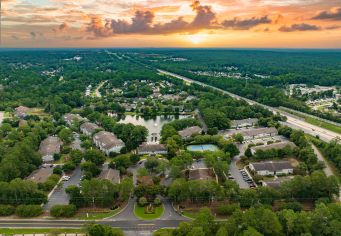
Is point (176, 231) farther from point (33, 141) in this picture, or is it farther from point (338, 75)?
point (338, 75)

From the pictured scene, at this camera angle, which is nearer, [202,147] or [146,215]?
[146,215]

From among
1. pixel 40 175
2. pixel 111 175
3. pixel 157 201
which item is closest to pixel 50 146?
pixel 40 175

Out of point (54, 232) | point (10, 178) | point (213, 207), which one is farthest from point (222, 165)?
point (10, 178)

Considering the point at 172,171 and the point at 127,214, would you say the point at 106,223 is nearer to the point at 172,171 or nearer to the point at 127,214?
the point at 127,214

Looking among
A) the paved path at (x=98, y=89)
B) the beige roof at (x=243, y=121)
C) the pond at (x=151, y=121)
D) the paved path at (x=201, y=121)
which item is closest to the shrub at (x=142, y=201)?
the paved path at (x=201, y=121)

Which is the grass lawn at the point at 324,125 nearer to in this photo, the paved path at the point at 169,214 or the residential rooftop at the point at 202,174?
the residential rooftop at the point at 202,174

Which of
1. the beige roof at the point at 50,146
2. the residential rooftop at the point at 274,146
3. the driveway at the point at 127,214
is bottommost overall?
the driveway at the point at 127,214
